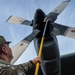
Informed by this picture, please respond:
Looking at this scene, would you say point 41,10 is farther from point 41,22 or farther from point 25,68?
point 25,68

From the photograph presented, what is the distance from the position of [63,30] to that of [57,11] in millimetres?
1647

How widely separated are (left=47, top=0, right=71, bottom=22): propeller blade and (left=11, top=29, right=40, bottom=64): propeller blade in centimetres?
132

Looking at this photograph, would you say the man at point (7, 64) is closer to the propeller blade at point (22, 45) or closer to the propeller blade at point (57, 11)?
the propeller blade at point (22, 45)

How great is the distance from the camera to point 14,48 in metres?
9.98

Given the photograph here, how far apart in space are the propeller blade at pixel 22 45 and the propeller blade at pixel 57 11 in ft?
4.33

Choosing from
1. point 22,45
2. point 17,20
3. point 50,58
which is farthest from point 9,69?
point 17,20

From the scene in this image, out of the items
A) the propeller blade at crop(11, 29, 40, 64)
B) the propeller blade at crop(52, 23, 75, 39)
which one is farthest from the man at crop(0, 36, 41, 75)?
the propeller blade at crop(52, 23, 75, 39)

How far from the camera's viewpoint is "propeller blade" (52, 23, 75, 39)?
1157 centimetres

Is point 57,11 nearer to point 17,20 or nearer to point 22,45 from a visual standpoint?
point 17,20

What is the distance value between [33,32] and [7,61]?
7.68m

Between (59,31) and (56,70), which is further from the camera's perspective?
(59,31)

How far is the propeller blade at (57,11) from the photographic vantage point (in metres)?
12.6

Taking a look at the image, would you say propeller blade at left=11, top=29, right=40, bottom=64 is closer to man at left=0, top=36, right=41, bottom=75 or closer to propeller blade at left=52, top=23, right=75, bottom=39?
propeller blade at left=52, top=23, right=75, bottom=39

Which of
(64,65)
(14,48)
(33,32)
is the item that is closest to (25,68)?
(14,48)
